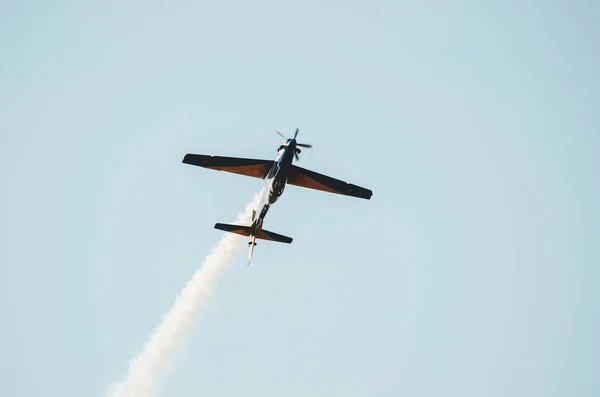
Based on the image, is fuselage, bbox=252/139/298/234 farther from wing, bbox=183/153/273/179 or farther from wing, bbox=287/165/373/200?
wing, bbox=287/165/373/200

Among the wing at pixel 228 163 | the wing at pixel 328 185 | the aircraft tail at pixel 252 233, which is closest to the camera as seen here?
the wing at pixel 228 163

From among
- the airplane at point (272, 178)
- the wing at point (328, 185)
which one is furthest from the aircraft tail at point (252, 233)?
the wing at point (328, 185)

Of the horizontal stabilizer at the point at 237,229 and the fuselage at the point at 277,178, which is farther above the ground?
the fuselage at the point at 277,178

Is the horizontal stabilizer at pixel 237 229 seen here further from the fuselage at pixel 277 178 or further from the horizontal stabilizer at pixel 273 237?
the fuselage at pixel 277 178

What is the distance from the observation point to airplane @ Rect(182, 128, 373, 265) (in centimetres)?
4603

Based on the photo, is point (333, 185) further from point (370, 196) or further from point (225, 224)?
point (225, 224)

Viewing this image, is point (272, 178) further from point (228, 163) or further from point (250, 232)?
point (250, 232)

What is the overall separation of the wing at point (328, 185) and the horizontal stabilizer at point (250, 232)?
3.50 meters

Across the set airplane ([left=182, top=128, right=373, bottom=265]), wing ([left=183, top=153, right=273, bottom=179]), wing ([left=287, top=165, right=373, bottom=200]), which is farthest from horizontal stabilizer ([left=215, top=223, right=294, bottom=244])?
wing ([left=183, top=153, right=273, bottom=179])

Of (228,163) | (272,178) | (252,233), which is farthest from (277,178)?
(252,233)

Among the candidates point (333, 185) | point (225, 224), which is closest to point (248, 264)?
point (225, 224)

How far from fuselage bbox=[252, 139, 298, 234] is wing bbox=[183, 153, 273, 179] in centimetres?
59

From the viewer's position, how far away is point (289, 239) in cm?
5188

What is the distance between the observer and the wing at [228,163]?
48.2m
